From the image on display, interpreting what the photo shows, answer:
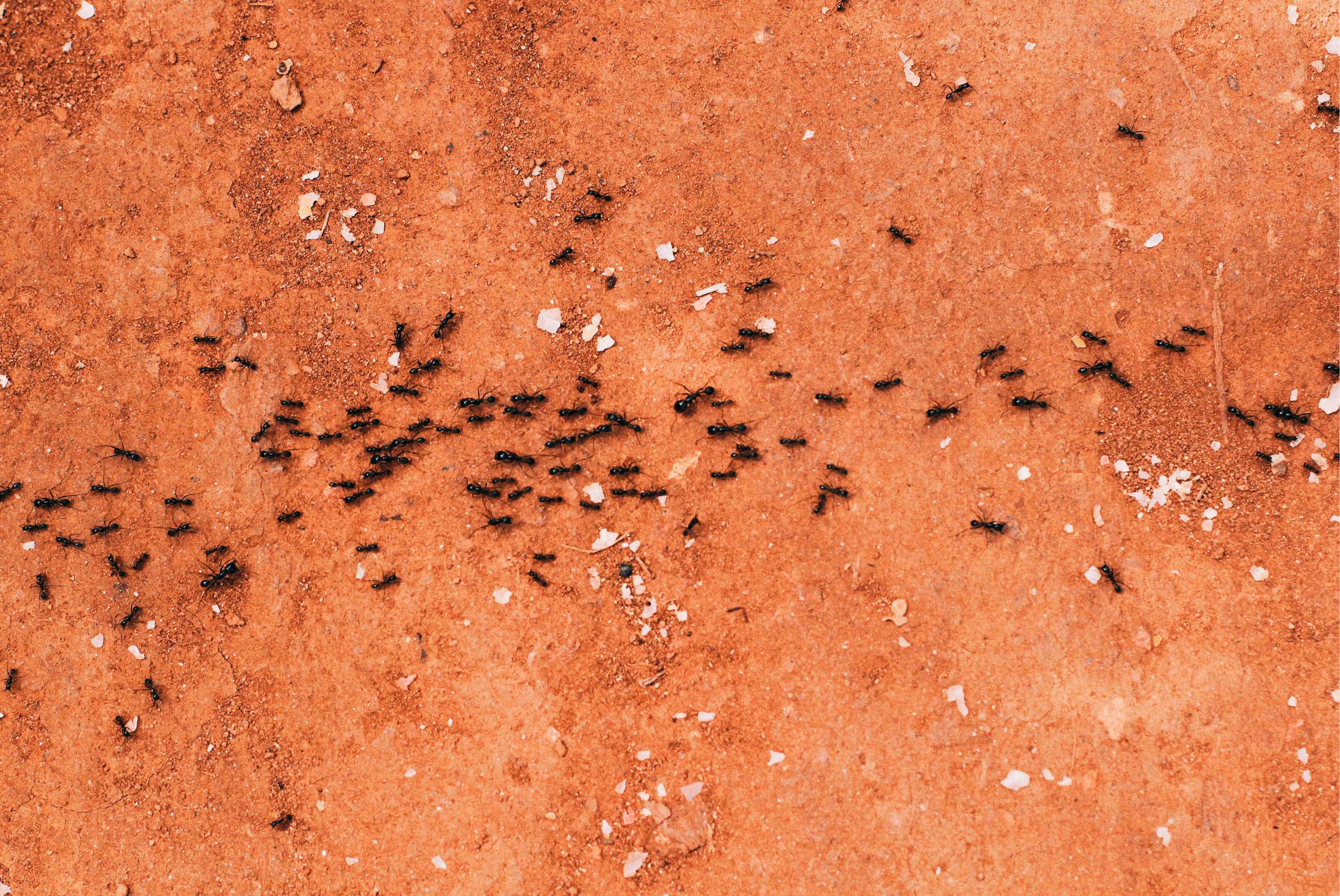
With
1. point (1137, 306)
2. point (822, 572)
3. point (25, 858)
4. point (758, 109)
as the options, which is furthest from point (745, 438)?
point (25, 858)

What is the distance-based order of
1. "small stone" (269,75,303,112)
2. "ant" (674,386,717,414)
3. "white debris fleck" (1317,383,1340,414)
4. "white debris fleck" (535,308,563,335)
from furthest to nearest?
1. "small stone" (269,75,303,112)
2. "white debris fleck" (535,308,563,335)
3. "ant" (674,386,717,414)
4. "white debris fleck" (1317,383,1340,414)

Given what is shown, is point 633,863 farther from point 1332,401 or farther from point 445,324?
point 1332,401

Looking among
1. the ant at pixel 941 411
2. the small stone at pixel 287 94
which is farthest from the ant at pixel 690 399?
the small stone at pixel 287 94

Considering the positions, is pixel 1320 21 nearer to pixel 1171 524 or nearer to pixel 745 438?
pixel 1171 524

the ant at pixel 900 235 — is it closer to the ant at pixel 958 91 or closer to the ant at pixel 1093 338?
the ant at pixel 958 91

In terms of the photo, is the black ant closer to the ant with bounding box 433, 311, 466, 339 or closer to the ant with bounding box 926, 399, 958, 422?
the ant with bounding box 433, 311, 466, 339

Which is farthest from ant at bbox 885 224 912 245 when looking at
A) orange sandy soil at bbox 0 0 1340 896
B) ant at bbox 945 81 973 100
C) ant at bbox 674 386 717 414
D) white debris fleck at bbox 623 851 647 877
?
white debris fleck at bbox 623 851 647 877
